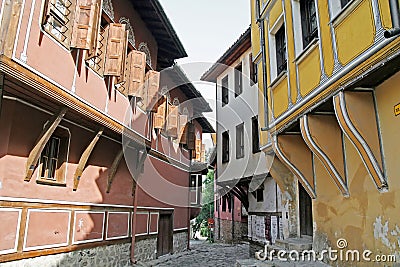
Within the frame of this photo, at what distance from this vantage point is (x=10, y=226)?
580cm

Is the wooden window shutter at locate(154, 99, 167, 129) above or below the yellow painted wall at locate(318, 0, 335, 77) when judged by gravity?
above

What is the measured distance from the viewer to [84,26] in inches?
254

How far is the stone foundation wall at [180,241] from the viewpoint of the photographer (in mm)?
15117

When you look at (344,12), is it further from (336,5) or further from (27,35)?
(27,35)

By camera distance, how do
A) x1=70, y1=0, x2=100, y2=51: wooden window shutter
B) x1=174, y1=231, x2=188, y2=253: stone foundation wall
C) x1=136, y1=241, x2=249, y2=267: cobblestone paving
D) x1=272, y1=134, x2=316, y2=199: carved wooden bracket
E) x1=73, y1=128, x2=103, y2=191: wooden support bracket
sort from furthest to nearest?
1. x1=174, y1=231, x2=188, y2=253: stone foundation wall
2. x1=136, y1=241, x2=249, y2=267: cobblestone paving
3. x1=73, y1=128, x2=103, y2=191: wooden support bracket
4. x1=272, y1=134, x2=316, y2=199: carved wooden bracket
5. x1=70, y1=0, x2=100, y2=51: wooden window shutter

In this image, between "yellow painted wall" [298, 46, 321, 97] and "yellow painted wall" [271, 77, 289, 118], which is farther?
"yellow painted wall" [271, 77, 289, 118]

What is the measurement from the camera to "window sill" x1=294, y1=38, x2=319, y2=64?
5534mm

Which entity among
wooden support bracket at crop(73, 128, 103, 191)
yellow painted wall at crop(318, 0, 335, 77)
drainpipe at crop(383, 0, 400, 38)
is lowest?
wooden support bracket at crop(73, 128, 103, 191)

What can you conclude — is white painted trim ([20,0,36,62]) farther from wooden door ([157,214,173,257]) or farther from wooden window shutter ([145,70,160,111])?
wooden door ([157,214,173,257])

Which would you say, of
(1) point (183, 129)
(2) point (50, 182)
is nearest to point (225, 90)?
(1) point (183, 129)

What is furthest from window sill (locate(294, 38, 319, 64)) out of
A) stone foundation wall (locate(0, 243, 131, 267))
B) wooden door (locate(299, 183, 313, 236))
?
stone foundation wall (locate(0, 243, 131, 267))

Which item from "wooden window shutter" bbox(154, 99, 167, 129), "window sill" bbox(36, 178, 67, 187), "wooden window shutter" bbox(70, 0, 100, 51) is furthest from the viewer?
"wooden window shutter" bbox(154, 99, 167, 129)

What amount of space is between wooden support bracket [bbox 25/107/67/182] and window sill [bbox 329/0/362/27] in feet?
15.9

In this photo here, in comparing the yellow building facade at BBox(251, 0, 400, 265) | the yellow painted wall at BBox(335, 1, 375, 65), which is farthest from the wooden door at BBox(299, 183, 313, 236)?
the yellow painted wall at BBox(335, 1, 375, 65)
